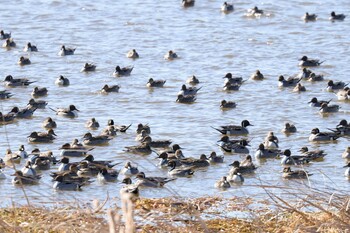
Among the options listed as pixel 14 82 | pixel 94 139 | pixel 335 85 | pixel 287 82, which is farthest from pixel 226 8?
pixel 94 139

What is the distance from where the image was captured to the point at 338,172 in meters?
18.3

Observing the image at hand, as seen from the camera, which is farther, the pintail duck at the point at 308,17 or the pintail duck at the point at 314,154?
the pintail duck at the point at 308,17

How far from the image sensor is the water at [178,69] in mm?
20125

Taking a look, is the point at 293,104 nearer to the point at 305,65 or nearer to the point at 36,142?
the point at 305,65

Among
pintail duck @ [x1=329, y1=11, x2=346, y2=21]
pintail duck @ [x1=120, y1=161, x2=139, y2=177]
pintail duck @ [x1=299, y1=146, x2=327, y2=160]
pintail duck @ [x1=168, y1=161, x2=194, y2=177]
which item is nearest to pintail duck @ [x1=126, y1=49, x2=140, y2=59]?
pintail duck @ [x1=329, y1=11, x2=346, y2=21]

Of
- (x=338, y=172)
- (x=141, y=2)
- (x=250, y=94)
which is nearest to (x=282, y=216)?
(x=338, y=172)

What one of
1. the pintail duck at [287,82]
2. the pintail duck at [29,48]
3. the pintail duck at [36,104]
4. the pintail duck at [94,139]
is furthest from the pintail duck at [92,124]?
the pintail duck at [29,48]

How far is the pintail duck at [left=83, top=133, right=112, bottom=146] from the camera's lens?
66.9ft

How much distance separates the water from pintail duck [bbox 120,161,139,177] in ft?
0.75

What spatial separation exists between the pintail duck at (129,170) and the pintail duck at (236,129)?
3.25 m

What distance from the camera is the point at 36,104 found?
23.4m

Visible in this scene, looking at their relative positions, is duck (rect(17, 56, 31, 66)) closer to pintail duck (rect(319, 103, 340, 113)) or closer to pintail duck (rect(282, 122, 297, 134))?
pintail duck (rect(319, 103, 340, 113))

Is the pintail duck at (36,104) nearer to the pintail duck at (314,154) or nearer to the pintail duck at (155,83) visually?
the pintail duck at (155,83)

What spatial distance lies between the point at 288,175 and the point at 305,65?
11.2m
